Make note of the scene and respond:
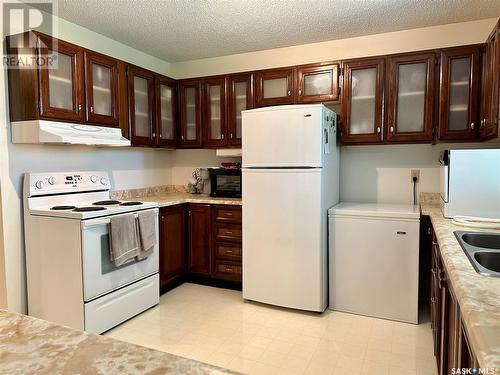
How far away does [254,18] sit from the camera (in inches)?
117


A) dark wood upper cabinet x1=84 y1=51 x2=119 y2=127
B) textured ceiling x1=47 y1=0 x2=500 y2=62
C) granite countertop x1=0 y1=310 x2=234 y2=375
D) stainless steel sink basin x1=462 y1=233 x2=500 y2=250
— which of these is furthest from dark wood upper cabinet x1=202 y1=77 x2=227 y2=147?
granite countertop x1=0 y1=310 x2=234 y2=375

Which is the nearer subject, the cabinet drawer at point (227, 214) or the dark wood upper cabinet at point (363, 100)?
the dark wood upper cabinet at point (363, 100)

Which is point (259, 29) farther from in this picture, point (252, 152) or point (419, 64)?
point (419, 64)

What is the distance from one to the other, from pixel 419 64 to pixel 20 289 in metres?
3.71

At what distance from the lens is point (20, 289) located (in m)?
2.69

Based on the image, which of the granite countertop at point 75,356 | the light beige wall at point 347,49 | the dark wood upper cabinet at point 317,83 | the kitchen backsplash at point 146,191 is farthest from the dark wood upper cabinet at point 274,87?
the granite countertop at point 75,356

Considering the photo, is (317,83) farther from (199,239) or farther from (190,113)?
(199,239)

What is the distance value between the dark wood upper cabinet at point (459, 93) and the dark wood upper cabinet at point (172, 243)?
2.53m

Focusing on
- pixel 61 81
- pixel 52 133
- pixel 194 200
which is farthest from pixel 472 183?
pixel 61 81

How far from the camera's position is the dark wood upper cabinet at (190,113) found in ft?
12.9

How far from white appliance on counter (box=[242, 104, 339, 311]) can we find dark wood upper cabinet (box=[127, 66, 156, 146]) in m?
1.10

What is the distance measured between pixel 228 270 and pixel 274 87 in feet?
6.27

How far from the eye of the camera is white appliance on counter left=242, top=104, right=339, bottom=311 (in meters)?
2.90

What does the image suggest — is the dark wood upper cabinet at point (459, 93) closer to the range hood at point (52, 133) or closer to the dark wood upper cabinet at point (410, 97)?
the dark wood upper cabinet at point (410, 97)
